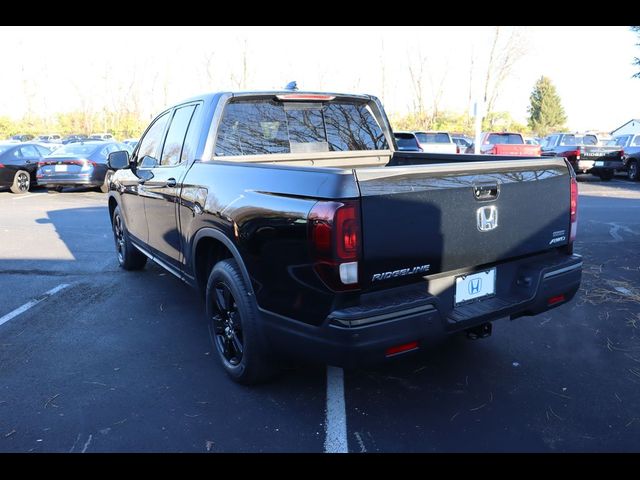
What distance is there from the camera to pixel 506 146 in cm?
1762

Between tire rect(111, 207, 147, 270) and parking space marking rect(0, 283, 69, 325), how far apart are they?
73cm

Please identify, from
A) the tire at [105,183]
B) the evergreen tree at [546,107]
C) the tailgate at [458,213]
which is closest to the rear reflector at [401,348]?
the tailgate at [458,213]

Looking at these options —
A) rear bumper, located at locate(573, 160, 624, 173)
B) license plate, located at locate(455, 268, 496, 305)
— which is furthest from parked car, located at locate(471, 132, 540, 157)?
license plate, located at locate(455, 268, 496, 305)

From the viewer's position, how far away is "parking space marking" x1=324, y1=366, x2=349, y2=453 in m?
2.73

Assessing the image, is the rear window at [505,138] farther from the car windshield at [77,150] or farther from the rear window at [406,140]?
the car windshield at [77,150]

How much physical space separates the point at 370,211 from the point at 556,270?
1512mm

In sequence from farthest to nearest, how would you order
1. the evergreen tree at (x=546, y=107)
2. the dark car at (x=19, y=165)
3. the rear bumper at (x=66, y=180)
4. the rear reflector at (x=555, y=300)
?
the evergreen tree at (x=546, y=107) < the dark car at (x=19, y=165) < the rear bumper at (x=66, y=180) < the rear reflector at (x=555, y=300)

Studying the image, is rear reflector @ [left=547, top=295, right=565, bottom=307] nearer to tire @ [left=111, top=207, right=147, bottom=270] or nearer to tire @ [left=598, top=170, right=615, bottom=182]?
tire @ [left=111, top=207, right=147, bottom=270]

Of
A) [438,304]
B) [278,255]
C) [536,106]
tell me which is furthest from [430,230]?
[536,106]

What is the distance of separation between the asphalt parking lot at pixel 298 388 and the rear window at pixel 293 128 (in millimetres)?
1671

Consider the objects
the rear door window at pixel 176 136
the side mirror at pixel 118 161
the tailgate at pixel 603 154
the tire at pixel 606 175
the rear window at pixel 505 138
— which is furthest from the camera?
the rear window at pixel 505 138

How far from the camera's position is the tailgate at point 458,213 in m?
2.54

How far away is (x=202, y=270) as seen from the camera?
12.6 ft
